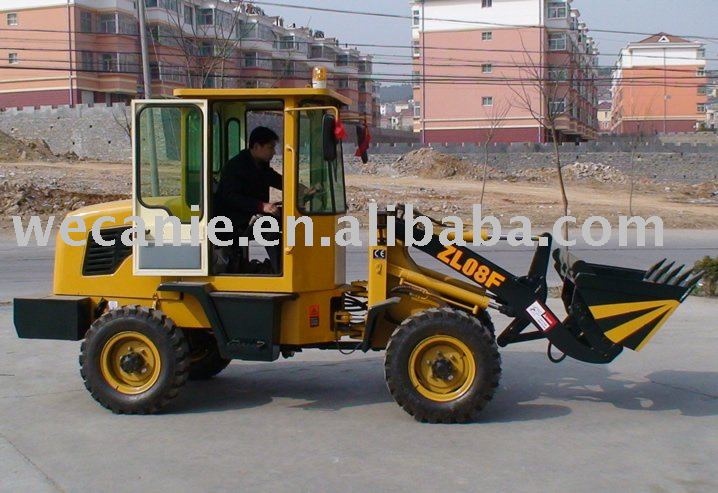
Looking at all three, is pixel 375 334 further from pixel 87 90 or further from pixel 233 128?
pixel 87 90

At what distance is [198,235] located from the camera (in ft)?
24.5

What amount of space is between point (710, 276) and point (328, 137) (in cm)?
862

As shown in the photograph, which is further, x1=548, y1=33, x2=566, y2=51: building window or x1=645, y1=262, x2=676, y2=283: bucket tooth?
x1=548, y1=33, x2=566, y2=51: building window

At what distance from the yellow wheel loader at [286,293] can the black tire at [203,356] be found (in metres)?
0.22

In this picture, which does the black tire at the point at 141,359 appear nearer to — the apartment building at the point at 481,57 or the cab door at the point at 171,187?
the cab door at the point at 171,187

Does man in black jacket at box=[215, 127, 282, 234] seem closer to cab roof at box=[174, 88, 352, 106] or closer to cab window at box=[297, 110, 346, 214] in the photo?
cab window at box=[297, 110, 346, 214]

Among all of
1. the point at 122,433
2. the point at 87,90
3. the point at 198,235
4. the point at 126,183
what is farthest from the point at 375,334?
the point at 87,90

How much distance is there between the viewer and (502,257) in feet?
67.2

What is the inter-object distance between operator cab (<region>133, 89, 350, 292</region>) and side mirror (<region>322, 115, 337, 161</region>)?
9.2 inches

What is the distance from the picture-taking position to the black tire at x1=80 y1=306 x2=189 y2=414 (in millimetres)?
7375

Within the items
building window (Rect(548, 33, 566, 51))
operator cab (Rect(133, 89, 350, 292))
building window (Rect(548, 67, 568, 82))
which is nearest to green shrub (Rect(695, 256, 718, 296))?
operator cab (Rect(133, 89, 350, 292))

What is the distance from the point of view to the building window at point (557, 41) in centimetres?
7244

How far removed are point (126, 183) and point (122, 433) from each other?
28.4 metres

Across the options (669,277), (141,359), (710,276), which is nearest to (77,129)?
(710,276)
